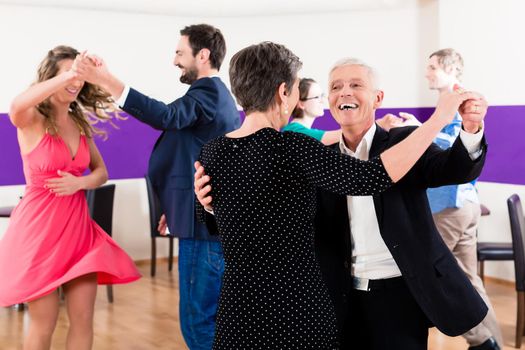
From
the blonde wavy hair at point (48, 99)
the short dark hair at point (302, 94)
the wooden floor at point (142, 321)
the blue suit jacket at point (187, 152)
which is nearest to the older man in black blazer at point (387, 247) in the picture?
the blue suit jacket at point (187, 152)

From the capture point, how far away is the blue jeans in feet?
11.9

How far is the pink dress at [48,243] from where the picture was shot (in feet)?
11.0

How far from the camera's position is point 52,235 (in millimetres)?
3412

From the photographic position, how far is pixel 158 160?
3.66 metres

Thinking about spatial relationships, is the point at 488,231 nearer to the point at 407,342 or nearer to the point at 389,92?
the point at 389,92

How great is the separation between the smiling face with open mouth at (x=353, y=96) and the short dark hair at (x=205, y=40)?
1.22 meters

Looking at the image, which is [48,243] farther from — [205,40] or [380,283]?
[380,283]

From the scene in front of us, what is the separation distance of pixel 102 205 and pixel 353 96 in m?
3.72

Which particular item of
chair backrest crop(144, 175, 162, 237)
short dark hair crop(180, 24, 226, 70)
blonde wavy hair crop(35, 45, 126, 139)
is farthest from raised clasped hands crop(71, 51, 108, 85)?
chair backrest crop(144, 175, 162, 237)

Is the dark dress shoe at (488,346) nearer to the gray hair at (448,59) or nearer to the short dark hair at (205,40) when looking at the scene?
the short dark hair at (205,40)

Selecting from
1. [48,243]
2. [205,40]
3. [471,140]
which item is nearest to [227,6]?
[205,40]

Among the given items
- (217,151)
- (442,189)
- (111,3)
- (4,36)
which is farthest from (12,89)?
(217,151)

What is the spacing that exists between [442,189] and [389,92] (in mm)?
2950

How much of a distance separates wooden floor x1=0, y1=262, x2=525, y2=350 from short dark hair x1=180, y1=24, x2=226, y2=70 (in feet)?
6.53
